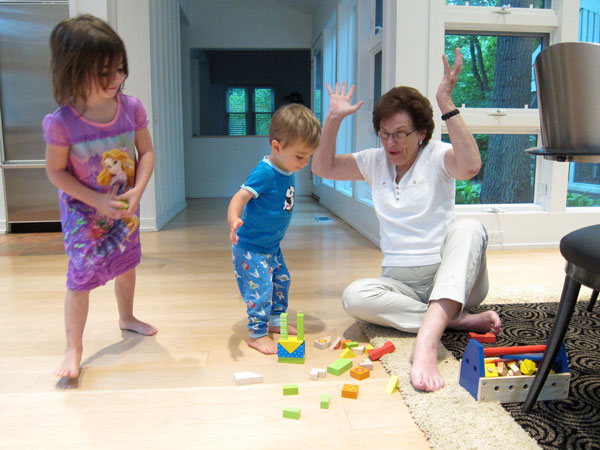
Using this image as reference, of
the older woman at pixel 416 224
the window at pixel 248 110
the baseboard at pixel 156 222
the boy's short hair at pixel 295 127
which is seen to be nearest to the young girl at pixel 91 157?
the boy's short hair at pixel 295 127

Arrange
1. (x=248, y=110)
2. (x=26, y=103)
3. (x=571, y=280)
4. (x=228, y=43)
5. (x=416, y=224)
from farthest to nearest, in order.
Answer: (x=248, y=110) → (x=228, y=43) → (x=26, y=103) → (x=416, y=224) → (x=571, y=280)

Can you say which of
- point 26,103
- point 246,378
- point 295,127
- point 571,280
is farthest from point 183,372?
point 26,103

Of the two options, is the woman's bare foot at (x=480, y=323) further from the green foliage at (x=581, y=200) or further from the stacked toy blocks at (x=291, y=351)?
the green foliage at (x=581, y=200)

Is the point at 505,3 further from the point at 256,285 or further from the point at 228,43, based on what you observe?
the point at 228,43

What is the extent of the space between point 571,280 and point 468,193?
223 cm

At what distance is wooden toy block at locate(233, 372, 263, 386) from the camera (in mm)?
1341

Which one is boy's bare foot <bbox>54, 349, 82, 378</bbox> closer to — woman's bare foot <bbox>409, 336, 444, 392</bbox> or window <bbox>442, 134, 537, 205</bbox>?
woman's bare foot <bbox>409, 336, 444, 392</bbox>

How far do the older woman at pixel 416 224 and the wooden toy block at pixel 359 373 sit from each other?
0.85 ft

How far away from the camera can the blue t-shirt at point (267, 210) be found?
1.58m

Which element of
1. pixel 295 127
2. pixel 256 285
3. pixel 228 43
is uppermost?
pixel 228 43

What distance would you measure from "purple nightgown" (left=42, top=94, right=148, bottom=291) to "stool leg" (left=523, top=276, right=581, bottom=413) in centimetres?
118

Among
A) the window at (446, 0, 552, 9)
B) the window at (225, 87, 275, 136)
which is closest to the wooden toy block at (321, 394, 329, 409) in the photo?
the window at (446, 0, 552, 9)

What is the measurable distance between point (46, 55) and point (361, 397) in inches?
150

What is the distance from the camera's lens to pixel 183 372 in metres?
1.44
